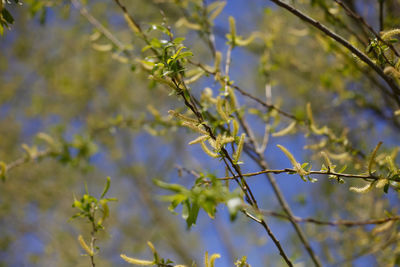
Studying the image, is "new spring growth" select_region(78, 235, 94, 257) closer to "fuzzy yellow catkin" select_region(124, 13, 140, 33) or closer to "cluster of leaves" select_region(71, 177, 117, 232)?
"cluster of leaves" select_region(71, 177, 117, 232)

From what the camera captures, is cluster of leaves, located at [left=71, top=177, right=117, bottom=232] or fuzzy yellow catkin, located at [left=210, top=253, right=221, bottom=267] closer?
fuzzy yellow catkin, located at [left=210, top=253, right=221, bottom=267]

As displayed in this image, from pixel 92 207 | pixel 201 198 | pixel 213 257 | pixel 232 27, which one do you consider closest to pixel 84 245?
pixel 92 207

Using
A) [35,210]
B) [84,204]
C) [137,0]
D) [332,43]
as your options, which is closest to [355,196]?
[332,43]

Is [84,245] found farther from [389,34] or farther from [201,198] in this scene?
[389,34]

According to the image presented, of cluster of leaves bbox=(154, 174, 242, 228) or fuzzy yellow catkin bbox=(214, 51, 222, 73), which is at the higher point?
fuzzy yellow catkin bbox=(214, 51, 222, 73)

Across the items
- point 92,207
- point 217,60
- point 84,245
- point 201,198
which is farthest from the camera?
point 217,60

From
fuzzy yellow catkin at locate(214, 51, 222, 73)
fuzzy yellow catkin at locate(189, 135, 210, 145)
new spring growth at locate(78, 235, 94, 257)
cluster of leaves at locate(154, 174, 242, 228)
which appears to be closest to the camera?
cluster of leaves at locate(154, 174, 242, 228)

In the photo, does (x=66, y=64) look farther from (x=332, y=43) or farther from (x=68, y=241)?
(x=332, y=43)

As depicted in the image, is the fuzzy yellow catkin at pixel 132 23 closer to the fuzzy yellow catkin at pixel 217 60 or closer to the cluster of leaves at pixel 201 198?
the fuzzy yellow catkin at pixel 217 60

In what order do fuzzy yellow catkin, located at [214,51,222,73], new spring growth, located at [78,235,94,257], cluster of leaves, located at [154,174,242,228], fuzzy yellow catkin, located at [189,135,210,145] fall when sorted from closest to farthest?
cluster of leaves, located at [154,174,242,228], fuzzy yellow catkin, located at [189,135,210,145], new spring growth, located at [78,235,94,257], fuzzy yellow catkin, located at [214,51,222,73]

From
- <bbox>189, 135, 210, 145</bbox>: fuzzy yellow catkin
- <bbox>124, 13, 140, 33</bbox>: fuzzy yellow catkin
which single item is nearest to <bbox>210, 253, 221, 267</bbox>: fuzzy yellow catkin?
<bbox>189, 135, 210, 145</bbox>: fuzzy yellow catkin

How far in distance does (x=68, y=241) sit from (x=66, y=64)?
3001 millimetres

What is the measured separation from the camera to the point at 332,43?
1603 mm

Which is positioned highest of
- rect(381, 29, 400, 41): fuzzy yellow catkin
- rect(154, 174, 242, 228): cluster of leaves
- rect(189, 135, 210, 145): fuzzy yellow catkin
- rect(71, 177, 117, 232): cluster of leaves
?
rect(381, 29, 400, 41): fuzzy yellow catkin
